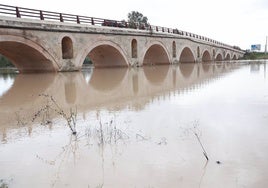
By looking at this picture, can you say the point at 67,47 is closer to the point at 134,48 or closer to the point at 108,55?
the point at 108,55

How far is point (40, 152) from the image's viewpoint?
4.55 m

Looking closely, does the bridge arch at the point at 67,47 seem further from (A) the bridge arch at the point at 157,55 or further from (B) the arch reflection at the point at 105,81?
(A) the bridge arch at the point at 157,55

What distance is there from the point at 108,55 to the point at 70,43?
25.8 ft

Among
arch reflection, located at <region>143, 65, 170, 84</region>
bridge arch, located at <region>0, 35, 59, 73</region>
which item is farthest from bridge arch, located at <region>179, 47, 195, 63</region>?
bridge arch, located at <region>0, 35, 59, 73</region>

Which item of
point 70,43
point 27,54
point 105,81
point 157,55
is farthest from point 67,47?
point 157,55

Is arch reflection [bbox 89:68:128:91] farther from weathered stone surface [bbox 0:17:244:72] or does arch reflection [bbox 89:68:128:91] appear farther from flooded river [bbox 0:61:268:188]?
flooded river [bbox 0:61:268:188]

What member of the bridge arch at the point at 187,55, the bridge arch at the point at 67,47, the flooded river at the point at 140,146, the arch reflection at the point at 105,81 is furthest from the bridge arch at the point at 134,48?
the flooded river at the point at 140,146

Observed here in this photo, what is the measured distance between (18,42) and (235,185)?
56.1ft

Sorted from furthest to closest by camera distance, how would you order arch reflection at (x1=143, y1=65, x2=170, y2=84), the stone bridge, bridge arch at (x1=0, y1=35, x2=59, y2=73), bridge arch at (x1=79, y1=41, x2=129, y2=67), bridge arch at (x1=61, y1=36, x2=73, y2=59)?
bridge arch at (x1=79, y1=41, x2=129, y2=67) → bridge arch at (x1=61, y1=36, x2=73, y2=59) → the stone bridge → bridge arch at (x1=0, y1=35, x2=59, y2=73) → arch reflection at (x1=143, y1=65, x2=170, y2=84)

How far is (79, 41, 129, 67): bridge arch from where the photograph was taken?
26.6m

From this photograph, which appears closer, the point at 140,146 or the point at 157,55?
the point at 140,146

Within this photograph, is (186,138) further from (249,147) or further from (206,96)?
(206,96)

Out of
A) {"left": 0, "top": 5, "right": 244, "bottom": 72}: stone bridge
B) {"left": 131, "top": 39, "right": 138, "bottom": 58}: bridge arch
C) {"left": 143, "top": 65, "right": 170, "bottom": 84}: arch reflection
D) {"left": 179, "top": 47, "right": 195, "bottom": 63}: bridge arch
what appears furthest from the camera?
{"left": 179, "top": 47, "right": 195, "bottom": 63}: bridge arch

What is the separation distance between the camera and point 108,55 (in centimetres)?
2948
